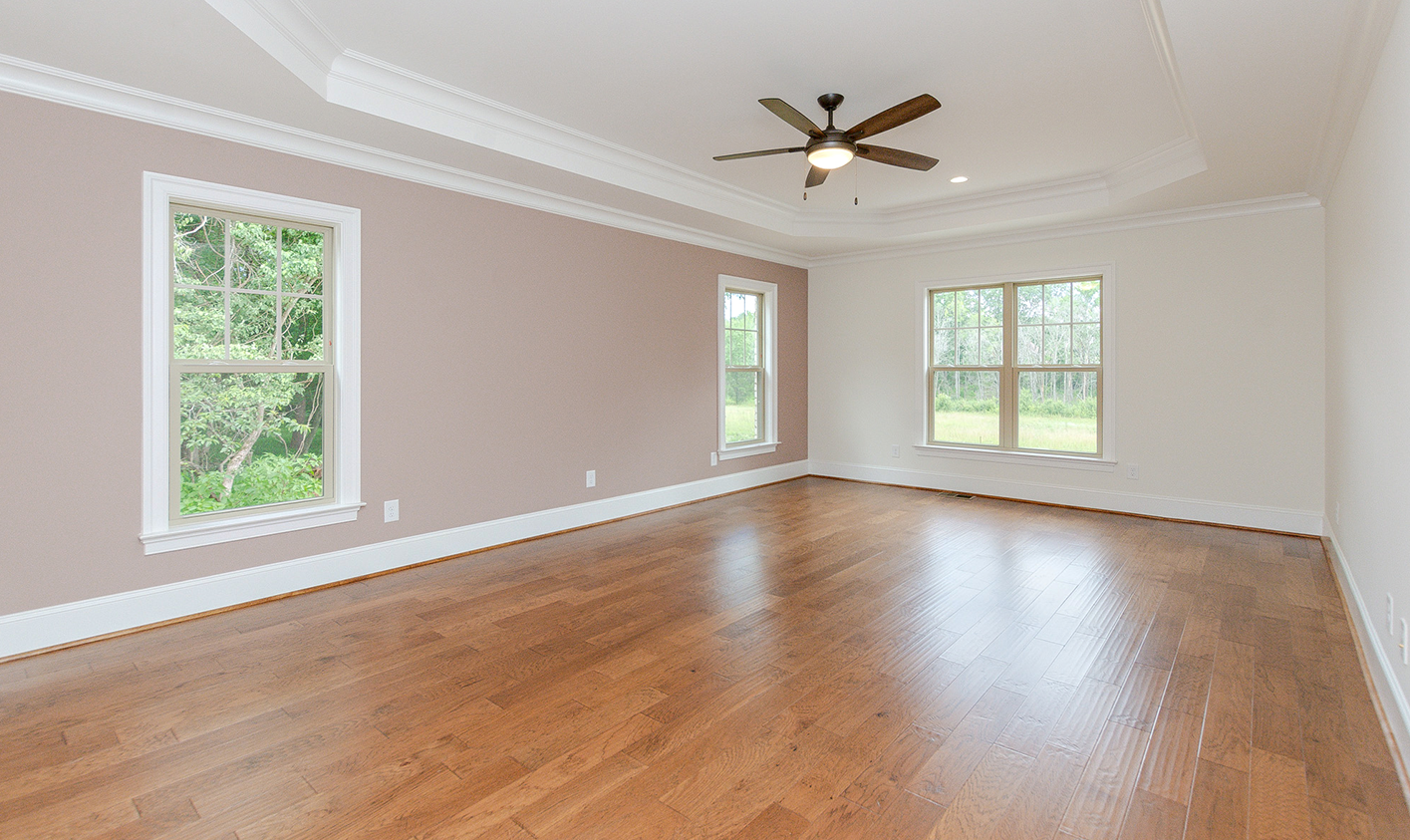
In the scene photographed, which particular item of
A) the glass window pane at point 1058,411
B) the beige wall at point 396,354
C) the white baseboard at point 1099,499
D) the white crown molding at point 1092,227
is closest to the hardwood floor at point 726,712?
the beige wall at point 396,354

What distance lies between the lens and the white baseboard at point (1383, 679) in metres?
2.06

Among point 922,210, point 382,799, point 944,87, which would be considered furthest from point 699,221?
point 382,799

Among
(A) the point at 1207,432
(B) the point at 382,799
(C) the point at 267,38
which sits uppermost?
(C) the point at 267,38

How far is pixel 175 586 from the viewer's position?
3.30m

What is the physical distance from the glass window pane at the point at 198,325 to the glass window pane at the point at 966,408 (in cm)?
601

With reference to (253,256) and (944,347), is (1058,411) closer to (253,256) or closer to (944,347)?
(944,347)

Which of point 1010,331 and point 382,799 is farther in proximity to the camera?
point 1010,331

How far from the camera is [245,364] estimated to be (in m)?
3.59

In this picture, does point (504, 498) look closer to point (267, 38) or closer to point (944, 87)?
point (267, 38)

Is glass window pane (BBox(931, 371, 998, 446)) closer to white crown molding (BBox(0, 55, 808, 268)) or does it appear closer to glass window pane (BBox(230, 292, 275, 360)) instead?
white crown molding (BBox(0, 55, 808, 268))

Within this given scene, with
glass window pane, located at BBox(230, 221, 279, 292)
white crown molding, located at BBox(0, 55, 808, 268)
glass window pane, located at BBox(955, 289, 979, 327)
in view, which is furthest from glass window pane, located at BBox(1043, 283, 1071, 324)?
glass window pane, located at BBox(230, 221, 279, 292)

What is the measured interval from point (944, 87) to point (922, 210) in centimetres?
269

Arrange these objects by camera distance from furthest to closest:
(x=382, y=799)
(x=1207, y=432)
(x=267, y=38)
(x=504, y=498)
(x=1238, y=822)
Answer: (x=1207, y=432)
(x=504, y=498)
(x=267, y=38)
(x=382, y=799)
(x=1238, y=822)

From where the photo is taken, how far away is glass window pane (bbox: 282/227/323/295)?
148 inches
